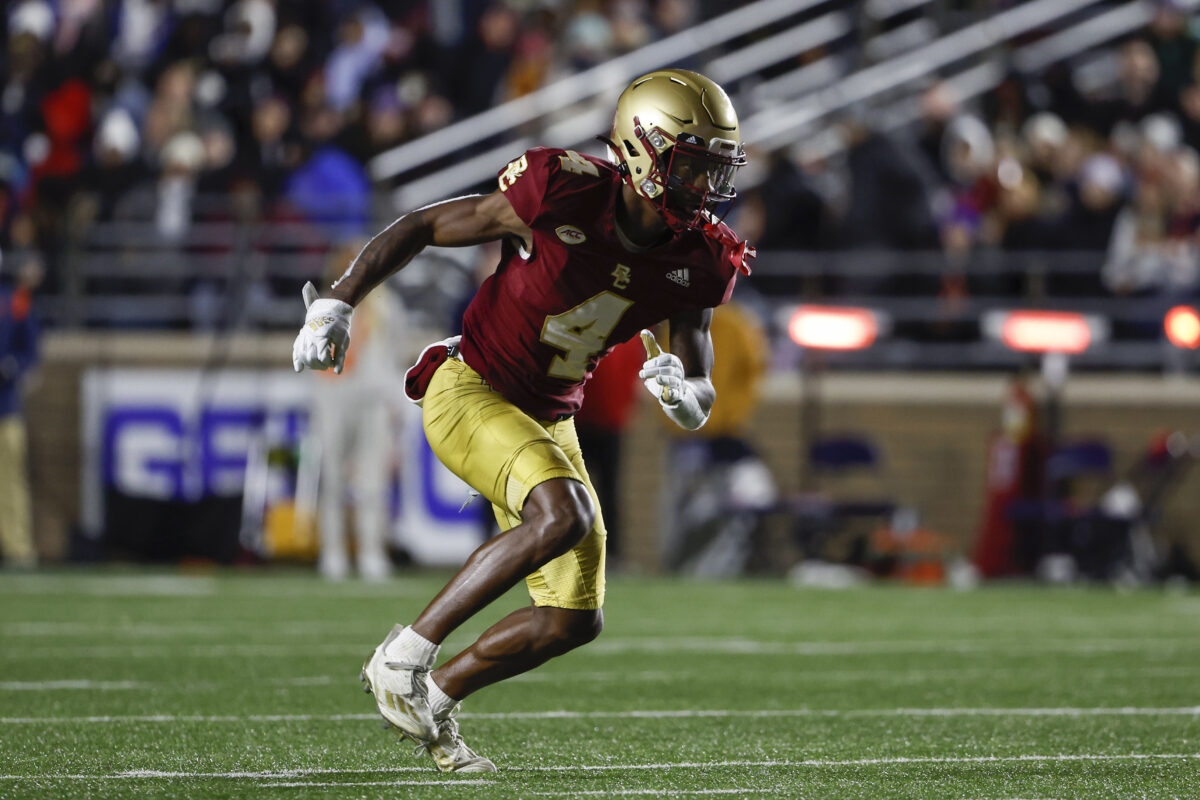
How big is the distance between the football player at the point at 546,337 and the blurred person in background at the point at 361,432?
6.77 metres

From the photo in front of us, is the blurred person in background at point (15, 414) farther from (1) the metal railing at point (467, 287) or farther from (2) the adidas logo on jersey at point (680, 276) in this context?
(2) the adidas logo on jersey at point (680, 276)

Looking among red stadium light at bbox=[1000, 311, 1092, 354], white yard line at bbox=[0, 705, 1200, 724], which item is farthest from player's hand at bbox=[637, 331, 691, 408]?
red stadium light at bbox=[1000, 311, 1092, 354]

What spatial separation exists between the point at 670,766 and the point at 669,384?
864 mm

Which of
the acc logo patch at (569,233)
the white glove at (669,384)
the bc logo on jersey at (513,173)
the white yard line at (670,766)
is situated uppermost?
the bc logo on jersey at (513,173)

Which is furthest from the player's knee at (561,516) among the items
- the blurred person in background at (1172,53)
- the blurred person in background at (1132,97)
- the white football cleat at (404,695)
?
the blurred person in background at (1172,53)

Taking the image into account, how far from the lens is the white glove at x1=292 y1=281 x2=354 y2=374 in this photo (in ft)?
14.4

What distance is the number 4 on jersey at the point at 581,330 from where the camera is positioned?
470 cm

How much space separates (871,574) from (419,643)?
8.14m

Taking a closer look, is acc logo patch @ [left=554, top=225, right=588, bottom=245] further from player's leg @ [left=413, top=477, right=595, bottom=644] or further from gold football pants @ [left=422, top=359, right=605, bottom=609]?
player's leg @ [left=413, top=477, right=595, bottom=644]

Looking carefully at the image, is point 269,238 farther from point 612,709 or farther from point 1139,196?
point 612,709

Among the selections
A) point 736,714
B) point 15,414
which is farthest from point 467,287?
point 736,714

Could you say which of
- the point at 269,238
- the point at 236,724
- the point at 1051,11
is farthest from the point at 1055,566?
the point at 236,724

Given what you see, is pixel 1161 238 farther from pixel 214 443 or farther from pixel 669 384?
pixel 669 384

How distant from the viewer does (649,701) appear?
5973 mm
